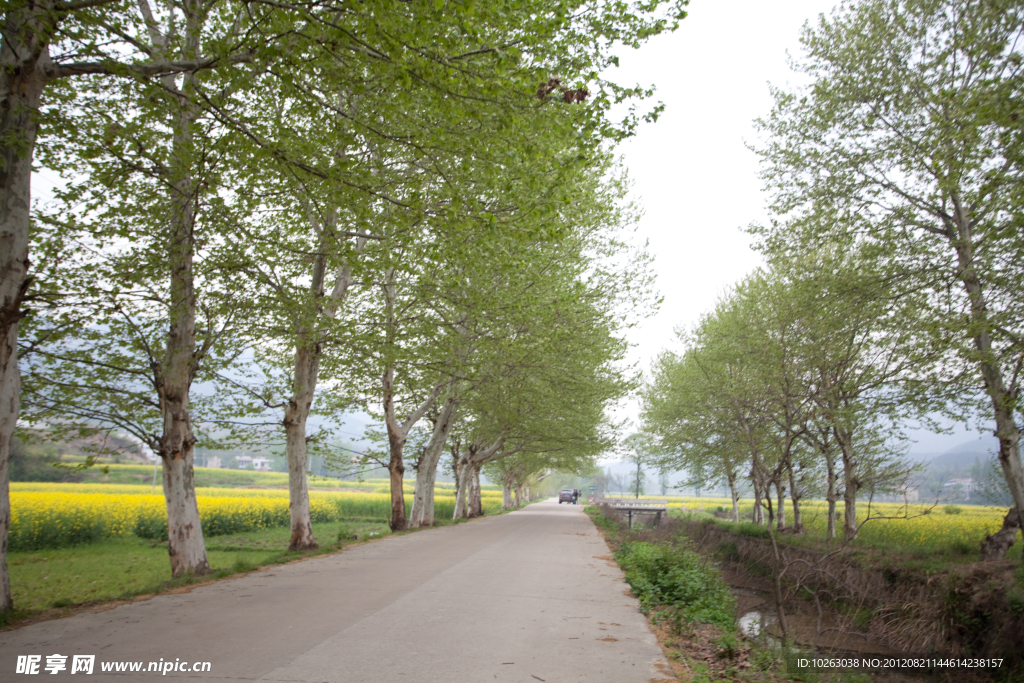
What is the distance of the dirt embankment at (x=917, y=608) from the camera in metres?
9.98

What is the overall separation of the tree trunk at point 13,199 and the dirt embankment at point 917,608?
32.7 ft

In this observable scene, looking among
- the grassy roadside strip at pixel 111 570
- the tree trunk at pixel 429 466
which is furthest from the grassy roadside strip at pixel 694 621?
the tree trunk at pixel 429 466

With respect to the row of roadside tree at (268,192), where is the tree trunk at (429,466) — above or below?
below

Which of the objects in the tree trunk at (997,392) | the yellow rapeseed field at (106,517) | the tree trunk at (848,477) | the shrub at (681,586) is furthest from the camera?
the tree trunk at (848,477)

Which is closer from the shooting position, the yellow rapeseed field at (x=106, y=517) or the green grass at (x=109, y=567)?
the green grass at (x=109, y=567)

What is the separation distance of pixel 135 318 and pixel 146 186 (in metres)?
2.69

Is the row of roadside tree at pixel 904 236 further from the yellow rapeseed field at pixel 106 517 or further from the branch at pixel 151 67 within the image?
the yellow rapeseed field at pixel 106 517

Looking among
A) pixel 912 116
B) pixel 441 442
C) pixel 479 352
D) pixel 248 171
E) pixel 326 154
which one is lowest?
pixel 441 442

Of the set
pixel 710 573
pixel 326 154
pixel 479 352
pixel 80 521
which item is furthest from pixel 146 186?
pixel 80 521

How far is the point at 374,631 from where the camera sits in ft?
19.3

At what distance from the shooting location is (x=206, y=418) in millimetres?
13938

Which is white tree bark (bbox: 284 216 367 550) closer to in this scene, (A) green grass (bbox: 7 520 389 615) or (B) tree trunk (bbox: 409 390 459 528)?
(A) green grass (bbox: 7 520 389 615)

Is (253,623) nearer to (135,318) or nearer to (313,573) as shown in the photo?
(313,573)

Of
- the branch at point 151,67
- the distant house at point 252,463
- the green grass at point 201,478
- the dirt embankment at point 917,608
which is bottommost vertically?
the distant house at point 252,463
